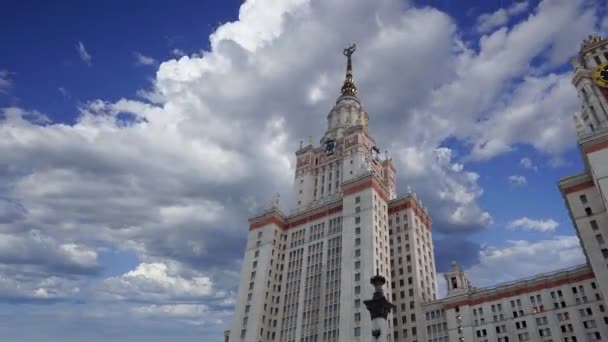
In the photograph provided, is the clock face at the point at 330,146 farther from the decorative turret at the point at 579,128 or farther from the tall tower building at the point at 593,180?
the decorative turret at the point at 579,128

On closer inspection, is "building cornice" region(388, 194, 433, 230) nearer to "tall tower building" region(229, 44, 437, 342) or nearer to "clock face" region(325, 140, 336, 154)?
"tall tower building" region(229, 44, 437, 342)

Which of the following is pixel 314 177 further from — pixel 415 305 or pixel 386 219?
pixel 415 305

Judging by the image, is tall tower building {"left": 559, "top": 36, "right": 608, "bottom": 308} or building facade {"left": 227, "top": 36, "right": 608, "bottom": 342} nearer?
tall tower building {"left": 559, "top": 36, "right": 608, "bottom": 308}

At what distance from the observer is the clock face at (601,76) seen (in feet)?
331

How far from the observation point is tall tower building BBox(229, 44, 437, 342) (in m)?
102

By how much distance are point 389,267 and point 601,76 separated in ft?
215

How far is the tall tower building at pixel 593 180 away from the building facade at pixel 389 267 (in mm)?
203

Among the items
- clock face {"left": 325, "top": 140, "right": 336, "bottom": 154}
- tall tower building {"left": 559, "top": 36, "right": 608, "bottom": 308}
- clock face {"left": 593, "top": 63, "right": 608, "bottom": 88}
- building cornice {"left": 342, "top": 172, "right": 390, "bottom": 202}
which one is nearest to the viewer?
tall tower building {"left": 559, "top": 36, "right": 608, "bottom": 308}

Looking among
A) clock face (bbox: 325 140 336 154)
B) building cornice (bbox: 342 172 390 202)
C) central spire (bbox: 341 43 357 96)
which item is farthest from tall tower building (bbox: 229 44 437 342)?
central spire (bbox: 341 43 357 96)

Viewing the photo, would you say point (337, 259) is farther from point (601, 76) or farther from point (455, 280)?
point (601, 76)

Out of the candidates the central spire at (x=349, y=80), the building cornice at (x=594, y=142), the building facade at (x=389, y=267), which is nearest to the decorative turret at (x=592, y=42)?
the building facade at (x=389, y=267)

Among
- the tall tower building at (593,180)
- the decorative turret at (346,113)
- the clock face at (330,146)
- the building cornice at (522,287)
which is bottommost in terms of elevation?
the building cornice at (522,287)

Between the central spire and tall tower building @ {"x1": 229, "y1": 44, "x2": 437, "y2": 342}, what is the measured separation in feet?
104

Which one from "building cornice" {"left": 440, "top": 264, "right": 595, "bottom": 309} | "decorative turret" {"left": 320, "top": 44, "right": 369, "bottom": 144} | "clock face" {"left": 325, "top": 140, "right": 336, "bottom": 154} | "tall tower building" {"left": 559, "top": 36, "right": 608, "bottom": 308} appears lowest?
"building cornice" {"left": 440, "top": 264, "right": 595, "bottom": 309}
